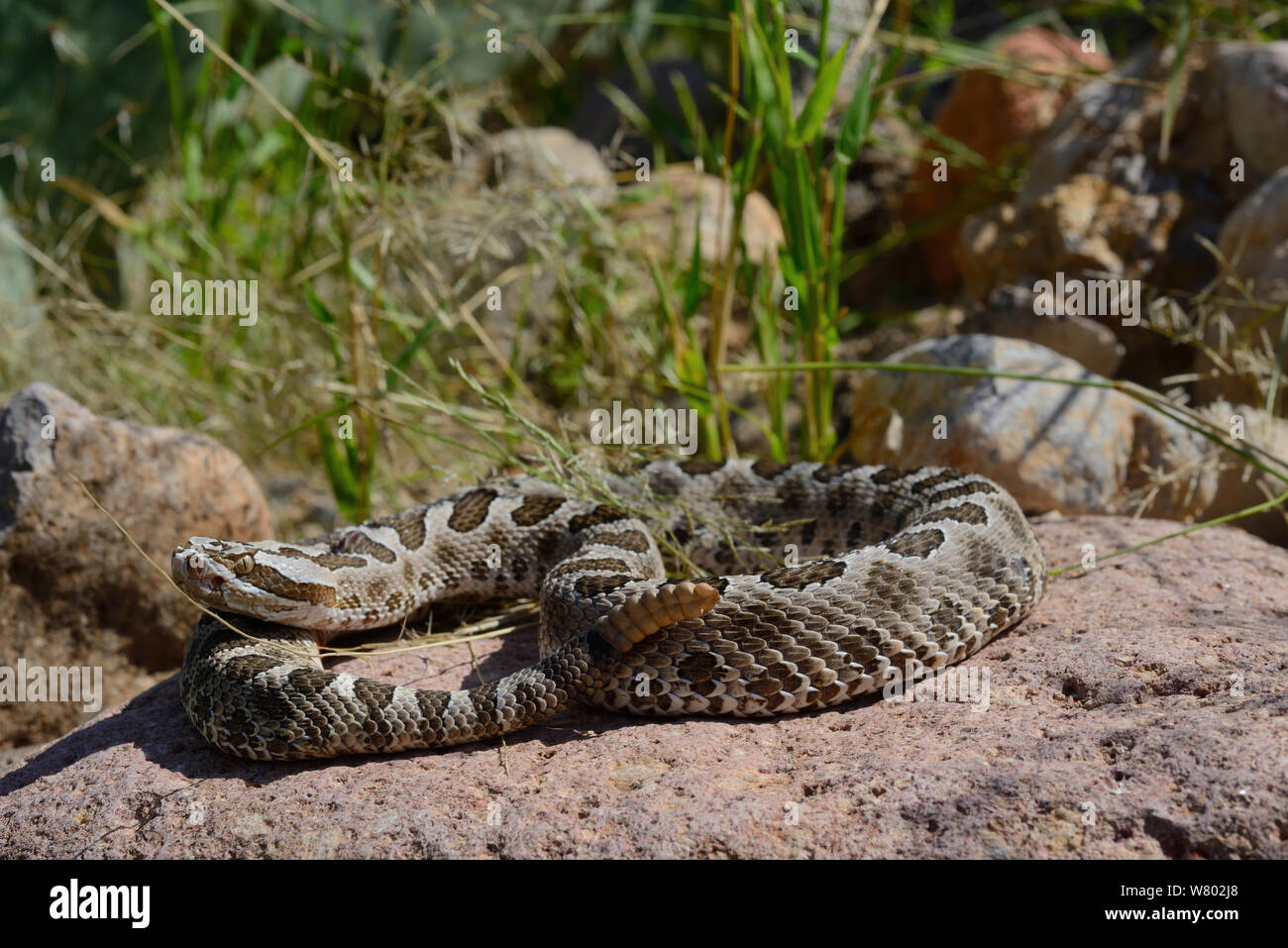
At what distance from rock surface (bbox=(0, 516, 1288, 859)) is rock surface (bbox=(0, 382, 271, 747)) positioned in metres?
1.25

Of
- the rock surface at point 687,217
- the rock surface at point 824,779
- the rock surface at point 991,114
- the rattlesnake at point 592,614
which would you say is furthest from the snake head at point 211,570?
the rock surface at point 991,114

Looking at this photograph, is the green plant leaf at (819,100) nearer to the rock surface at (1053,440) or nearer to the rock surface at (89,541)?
the rock surface at (1053,440)

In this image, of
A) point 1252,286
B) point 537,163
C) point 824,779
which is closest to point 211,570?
point 824,779

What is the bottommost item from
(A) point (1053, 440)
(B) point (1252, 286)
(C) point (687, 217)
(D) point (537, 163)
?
(A) point (1053, 440)

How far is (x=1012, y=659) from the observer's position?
515 centimetres

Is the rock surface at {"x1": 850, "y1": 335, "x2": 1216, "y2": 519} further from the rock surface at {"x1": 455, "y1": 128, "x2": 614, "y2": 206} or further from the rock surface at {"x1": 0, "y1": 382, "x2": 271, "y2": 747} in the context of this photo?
the rock surface at {"x1": 0, "y1": 382, "x2": 271, "y2": 747}

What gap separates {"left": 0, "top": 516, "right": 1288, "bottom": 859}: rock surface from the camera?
3746 mm

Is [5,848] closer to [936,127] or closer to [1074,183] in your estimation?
[1074,183]

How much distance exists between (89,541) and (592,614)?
3.27 metres

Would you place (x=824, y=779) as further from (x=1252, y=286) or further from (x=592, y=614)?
(x=1252, y=286)

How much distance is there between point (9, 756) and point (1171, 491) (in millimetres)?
6994

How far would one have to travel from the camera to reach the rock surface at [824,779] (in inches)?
147

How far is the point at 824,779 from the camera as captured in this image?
4.21m
